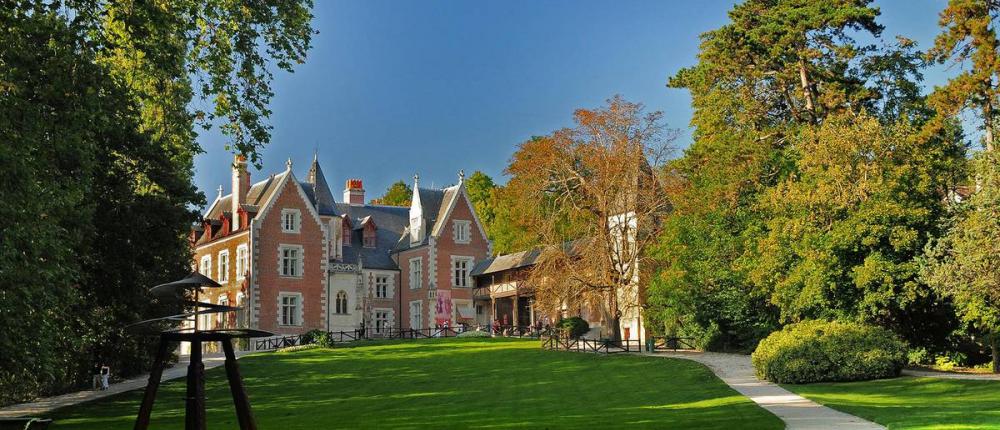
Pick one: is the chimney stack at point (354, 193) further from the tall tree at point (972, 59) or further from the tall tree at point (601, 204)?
the tall tree at point (972, 59)

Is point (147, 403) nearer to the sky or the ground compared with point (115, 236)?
nearer to the ground

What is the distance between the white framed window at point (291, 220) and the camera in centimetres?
5584

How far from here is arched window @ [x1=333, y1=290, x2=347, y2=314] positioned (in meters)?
58.4

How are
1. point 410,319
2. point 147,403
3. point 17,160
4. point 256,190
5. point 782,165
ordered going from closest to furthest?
point 147,403, point 17,160, point 782,165, point 256,190, point 410,319

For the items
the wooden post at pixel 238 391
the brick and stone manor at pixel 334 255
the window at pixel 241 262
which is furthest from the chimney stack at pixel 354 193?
the wooden post at pixel 238 391

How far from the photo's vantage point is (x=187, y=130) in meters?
17.4

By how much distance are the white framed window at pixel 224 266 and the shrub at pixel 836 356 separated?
3834cm

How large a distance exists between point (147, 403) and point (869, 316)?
76.4 ft

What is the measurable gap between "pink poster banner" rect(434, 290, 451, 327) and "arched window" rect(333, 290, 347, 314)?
559 cm

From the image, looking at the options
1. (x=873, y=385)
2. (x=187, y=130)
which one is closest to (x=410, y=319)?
(x=873, y=385)

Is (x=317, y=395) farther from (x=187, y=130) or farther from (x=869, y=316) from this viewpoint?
(x=869, y=316)

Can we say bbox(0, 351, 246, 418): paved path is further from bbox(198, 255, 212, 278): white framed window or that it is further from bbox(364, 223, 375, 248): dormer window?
bbox(364, 223, 375, 248): dormer window

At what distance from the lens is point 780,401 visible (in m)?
21.2

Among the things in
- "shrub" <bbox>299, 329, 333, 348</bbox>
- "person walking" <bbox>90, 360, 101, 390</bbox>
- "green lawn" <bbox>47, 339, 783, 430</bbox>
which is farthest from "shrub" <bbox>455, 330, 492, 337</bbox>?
"person walking" <bbox>90, 360, 101, 390</bbox>
